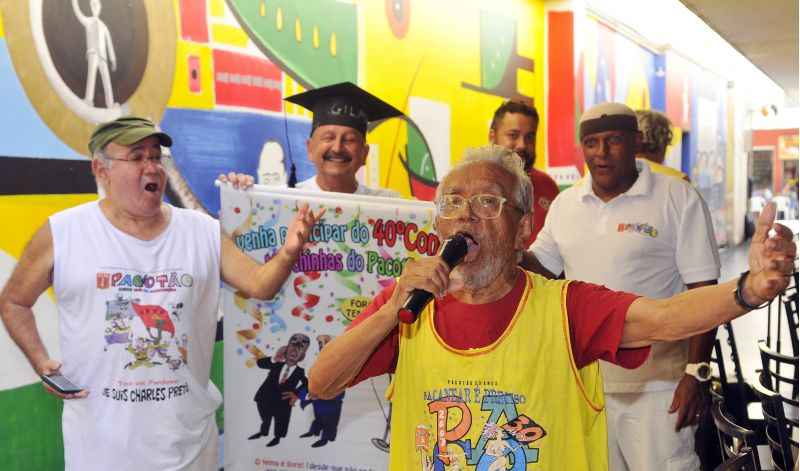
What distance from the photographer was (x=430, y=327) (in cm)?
163

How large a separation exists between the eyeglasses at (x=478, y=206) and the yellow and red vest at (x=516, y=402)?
196 mm

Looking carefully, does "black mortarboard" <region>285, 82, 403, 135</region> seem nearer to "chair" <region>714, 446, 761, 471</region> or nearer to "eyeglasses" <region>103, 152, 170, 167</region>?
"eyeglasses" <region>103, 152, 170, 167</region>

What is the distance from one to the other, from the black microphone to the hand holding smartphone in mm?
1301

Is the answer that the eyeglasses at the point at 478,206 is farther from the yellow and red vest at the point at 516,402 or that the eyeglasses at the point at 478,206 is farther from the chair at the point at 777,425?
the chair at the point at 777,425

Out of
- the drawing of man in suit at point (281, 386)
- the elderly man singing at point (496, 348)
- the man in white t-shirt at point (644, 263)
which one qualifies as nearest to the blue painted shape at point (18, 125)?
the drawing of man in suit at point (281, 386)

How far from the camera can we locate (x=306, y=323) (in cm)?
276

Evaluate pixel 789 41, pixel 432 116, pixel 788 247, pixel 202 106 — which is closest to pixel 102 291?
pixel 202 106

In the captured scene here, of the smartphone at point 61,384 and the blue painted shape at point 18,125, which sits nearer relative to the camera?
the smartphone at point 61,384

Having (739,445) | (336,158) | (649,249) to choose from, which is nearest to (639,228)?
(649,249)

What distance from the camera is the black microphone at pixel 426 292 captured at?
1.37 metres

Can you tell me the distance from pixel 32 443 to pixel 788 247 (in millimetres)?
2625

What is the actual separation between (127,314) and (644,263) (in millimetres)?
1731

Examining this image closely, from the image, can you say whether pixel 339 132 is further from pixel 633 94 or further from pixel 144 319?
pixel 633 94

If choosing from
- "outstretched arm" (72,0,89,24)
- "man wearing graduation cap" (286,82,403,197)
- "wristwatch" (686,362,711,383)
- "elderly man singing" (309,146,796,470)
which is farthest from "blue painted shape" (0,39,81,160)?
"wristwatch" (686,362,711,383)
